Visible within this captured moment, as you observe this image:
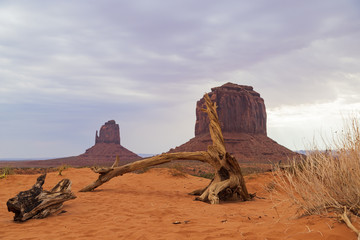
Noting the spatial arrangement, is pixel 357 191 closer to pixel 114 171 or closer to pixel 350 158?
pixel 350 158

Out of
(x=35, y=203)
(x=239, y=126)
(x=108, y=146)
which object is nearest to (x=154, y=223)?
(x=35, y=203)

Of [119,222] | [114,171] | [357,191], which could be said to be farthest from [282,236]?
[114,171]

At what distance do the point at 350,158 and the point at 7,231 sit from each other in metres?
6.15

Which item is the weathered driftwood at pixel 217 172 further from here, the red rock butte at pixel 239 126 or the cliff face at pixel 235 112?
the cliff face at pixel 235 112

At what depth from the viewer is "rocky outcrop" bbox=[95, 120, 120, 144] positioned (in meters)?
123

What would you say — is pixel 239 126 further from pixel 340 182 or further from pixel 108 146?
pixel 340 182

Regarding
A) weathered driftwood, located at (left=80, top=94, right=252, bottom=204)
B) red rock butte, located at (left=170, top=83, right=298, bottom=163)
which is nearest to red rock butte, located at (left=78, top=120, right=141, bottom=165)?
red rock butte, located at (left=170, top=83, right=298, bottom=163)

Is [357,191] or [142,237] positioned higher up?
[357,191]

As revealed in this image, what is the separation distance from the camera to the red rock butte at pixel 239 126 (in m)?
64.8

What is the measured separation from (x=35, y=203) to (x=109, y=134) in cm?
12183

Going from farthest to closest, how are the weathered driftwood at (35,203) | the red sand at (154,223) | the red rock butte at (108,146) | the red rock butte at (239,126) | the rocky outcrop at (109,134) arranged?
1. the rocky outcrop at (109,134)
2. the red rock butte at (108,146)
3. the red rock butte at (239,126)
4. the weathered driftwood at (35,203)
5. the red sand at (154,223)

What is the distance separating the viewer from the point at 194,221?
5.17 meters

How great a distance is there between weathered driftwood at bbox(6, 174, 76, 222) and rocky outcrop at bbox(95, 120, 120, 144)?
392 ft

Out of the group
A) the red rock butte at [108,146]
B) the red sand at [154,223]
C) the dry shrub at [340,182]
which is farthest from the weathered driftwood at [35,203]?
the red rock butte at [108,146]
